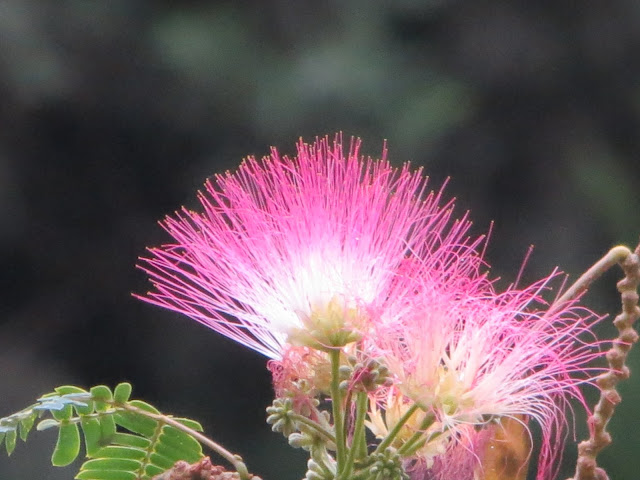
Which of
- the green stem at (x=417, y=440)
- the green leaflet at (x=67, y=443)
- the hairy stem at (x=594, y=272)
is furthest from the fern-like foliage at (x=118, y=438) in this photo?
the hairy stem at (x=594, y=272)

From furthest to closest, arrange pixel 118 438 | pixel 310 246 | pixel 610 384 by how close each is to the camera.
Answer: pixel 118 438, pixel 310 246, pixel 610 384

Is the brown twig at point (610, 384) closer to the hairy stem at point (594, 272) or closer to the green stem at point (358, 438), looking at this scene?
the hairy stem at point (594, 272)

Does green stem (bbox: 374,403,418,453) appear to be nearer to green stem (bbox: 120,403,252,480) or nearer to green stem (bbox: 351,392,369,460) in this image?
green stem (bbox: 351,392,369,460)

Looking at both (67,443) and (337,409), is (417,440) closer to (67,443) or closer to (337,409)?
(337,409)

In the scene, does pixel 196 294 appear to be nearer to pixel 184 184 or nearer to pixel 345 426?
pixel 345 426

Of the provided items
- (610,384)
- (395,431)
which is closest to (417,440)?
(395,431)

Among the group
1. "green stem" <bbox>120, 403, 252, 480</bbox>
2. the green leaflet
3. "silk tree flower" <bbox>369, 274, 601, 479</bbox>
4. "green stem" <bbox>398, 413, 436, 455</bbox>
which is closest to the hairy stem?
"silk tree flower" <bbox>369, 274, 601, 479</bbox>

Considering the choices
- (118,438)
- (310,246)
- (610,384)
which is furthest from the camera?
(118,438)
